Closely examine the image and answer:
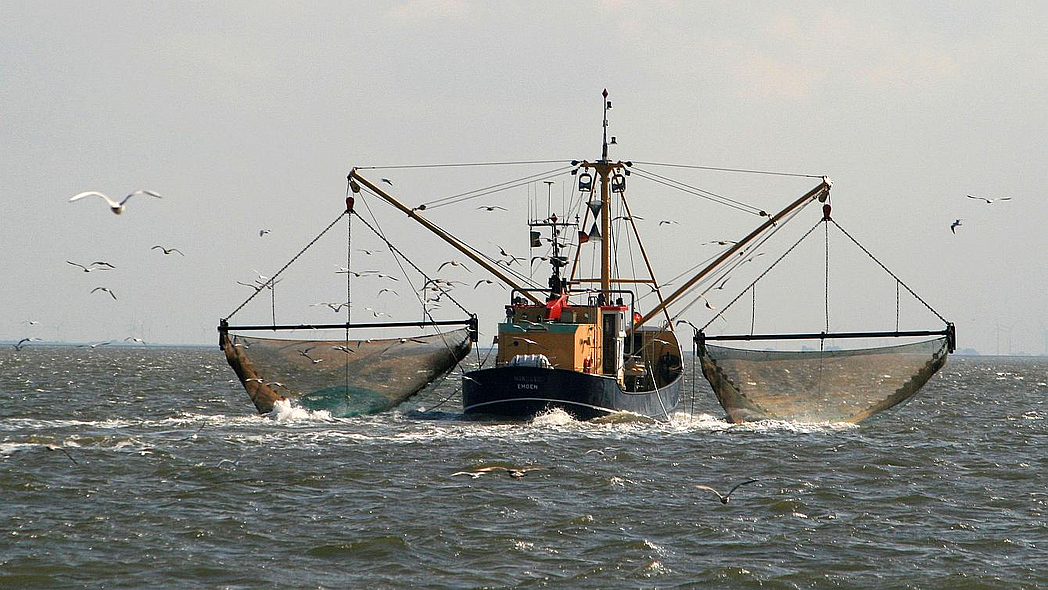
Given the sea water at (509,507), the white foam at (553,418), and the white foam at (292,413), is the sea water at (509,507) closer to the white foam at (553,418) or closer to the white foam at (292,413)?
the white foam at (553,418)

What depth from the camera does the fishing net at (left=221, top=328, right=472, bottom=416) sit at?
40.3 metres

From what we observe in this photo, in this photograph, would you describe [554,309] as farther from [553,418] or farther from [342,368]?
[342,368]

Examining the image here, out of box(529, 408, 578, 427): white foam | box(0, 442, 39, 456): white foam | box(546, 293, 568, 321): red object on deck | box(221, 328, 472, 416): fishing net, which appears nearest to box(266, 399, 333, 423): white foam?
box(221, 328, 472, 416): fishing net

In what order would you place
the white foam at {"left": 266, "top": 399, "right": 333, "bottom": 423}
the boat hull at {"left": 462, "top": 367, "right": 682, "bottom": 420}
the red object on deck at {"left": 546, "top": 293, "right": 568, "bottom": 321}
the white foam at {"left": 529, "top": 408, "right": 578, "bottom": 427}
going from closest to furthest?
the boat hull at {"left": 462, "top": 367, "right": 682, "bottom": 420}
the white foam at {"left": 529, "top": 408, "right": 578, "bottom": 427}
the white foam at {"left": 266, "top": 399, "right": 333, "bottom": 423}
the red object on deck at {"left": 546, "top": 293, "right": 568, "bottom": 321}

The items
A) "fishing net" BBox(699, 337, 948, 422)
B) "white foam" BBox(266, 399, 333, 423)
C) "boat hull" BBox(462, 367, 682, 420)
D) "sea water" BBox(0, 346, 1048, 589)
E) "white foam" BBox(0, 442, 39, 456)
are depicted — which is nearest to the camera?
"sea water" BBox(0, 346, 1048, 589)

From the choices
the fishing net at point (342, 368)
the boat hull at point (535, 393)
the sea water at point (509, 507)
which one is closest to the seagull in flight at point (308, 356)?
the fishing net at point (342, 368)

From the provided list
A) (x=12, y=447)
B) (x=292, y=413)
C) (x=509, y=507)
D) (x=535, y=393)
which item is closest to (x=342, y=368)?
(x=292, y=413)

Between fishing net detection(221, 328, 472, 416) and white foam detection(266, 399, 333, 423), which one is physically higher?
fishing net detection(221, 328, 472, 416)

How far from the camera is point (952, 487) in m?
27.5

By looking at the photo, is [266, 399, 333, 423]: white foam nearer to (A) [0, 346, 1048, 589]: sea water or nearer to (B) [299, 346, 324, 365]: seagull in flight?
(B) [299, 346, 324, 365]: seagull in flight

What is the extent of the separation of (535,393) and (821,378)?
32.0ft

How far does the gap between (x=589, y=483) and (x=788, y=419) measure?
17.5m

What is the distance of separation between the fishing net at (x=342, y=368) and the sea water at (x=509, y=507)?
7.02ft

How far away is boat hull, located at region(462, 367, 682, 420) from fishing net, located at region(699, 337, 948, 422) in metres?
3.89
